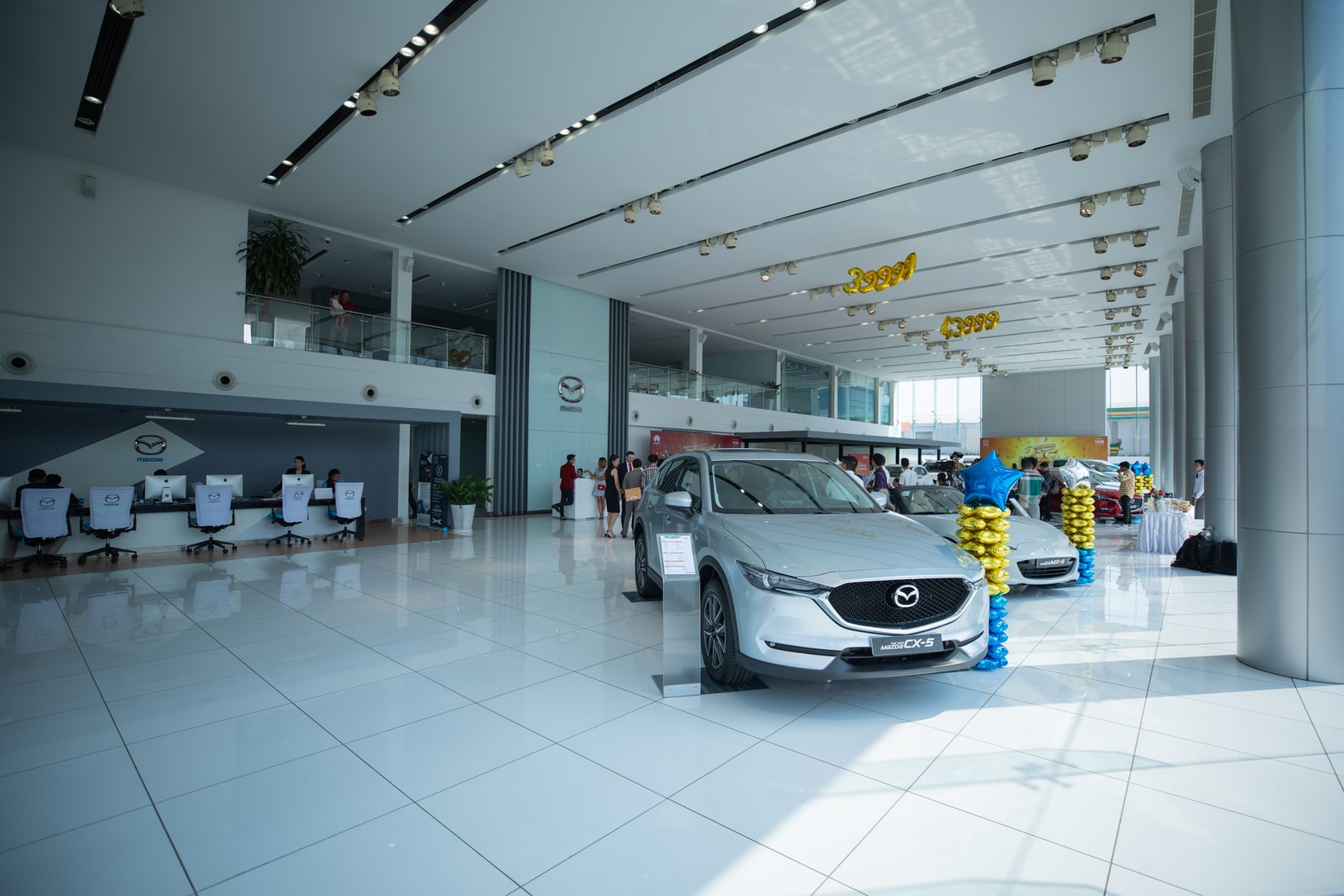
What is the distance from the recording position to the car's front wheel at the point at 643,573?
6.12m

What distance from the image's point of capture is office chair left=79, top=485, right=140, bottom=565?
8.33 m

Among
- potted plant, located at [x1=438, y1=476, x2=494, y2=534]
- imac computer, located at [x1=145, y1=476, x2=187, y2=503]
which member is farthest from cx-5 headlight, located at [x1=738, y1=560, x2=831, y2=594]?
imac computer, located at [x1=145, y1=476, x2=187, y2=503]

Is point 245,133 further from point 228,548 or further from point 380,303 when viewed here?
point 380,303

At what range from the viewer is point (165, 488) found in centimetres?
948

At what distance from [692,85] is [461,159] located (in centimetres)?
393

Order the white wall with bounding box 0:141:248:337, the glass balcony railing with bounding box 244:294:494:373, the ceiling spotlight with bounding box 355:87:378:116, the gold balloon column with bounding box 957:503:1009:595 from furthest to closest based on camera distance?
the glass balcony railing with bounding box 244:294:494:373, the white wall with bounding box 0:141:248:337, the ceiling spotlight with bounding box 355:87:378:116, the gold balloon column with bounding box 957:503:1009:595

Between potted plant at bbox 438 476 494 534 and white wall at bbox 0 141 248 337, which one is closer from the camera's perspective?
white wall at bbox 0 141 248 337

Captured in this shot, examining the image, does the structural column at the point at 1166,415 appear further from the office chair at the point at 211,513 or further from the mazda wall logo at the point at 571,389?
the office chair at the point at 211,513

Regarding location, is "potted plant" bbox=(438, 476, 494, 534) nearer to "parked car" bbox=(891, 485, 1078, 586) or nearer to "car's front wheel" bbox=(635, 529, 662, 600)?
"car's front wheel" bbox=(635, 529, 662, 600)

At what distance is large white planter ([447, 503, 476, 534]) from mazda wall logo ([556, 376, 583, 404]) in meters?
4.99

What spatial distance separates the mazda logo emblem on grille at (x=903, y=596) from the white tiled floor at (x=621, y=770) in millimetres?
645

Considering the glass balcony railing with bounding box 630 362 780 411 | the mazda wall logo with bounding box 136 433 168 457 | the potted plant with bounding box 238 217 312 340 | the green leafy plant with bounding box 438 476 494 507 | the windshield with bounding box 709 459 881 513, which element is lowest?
the green leafy plant with bounding box 438 476 494 507

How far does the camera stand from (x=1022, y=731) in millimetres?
3285

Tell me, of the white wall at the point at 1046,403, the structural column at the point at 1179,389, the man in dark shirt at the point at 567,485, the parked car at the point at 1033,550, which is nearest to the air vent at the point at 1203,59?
the parked car at the point at 1033,550
